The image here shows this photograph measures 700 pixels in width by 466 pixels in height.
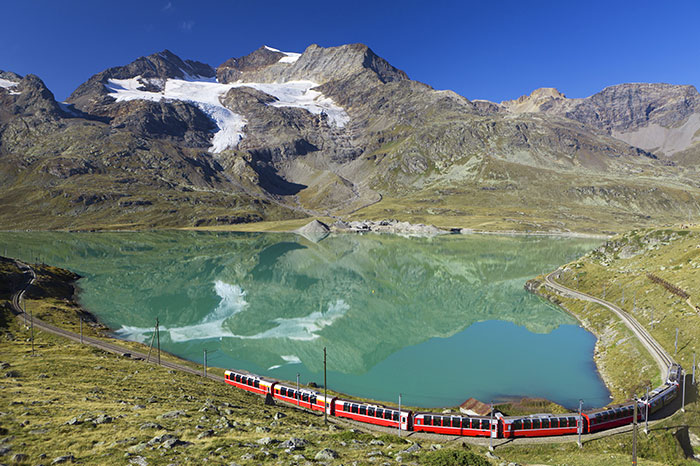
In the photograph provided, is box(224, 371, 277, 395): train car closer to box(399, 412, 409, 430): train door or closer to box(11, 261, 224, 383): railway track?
box(11, 261, 224, 383): railway track

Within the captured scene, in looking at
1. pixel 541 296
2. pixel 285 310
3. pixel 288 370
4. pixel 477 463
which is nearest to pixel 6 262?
pixel 285 310

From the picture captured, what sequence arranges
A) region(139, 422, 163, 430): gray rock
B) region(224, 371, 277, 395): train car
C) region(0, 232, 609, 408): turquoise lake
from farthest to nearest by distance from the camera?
region(0, 232, 609, 408): turquoise lake, region(224, 371, 277, 395): train car, region(139, 422, 163, 430): gray rock

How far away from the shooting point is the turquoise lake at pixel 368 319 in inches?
2469

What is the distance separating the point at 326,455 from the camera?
24062 millimetres

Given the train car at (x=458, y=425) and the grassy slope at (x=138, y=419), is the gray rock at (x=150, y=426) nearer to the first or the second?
the grassy slope at (x=138, y=419)

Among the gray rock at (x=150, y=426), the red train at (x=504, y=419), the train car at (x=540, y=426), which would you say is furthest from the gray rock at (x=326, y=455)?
the train car at (x=540, y=426)

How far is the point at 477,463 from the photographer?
2392 centimetres

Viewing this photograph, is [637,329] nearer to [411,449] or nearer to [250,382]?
[411,449]

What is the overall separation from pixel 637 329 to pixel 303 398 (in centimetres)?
6046

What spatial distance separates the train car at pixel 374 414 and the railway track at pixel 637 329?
34.9 m

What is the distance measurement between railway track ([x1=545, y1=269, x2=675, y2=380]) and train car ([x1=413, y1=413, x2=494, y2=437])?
27.6m

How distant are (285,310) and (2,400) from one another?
8347cm

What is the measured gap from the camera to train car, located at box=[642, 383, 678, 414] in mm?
40812

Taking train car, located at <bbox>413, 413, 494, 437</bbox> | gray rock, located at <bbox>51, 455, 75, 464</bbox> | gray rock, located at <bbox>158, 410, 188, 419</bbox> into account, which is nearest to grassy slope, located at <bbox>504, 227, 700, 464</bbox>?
train car, located at <bbox>413, 413, 494, 437</bbox>
